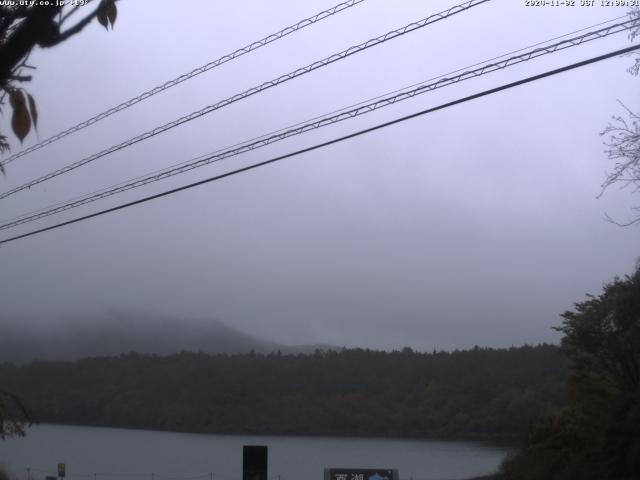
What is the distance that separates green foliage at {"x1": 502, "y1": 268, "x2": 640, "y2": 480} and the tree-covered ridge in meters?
17.3

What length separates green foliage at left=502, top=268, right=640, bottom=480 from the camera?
2180 centimetres

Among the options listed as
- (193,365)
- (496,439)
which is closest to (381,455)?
(496,439)

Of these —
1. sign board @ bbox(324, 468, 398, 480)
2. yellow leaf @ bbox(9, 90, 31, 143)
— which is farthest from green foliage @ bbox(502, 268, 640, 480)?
yellow leaf @ bbox(9, 90, 31, 143)

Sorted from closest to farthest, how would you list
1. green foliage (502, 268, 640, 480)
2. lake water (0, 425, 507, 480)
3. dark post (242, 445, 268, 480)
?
dark post (242, 445, 268, 480)
green foliage (502, 268, 640, 480)
lake water (0, 425, 507, 480)

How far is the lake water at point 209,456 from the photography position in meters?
34.8

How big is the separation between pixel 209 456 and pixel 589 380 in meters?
23.8

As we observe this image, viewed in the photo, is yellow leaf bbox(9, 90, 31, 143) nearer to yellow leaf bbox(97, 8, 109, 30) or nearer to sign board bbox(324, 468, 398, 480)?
yellow leaf bbox(97, 8, 109, 30)

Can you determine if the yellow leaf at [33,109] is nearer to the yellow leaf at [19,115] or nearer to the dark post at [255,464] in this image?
the yellow leaf at [19,115]

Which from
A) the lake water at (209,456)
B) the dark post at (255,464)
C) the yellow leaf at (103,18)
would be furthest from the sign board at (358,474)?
the yellow leaf at (103,18)

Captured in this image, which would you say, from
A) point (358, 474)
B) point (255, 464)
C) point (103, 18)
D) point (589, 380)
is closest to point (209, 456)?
point (358, 474)

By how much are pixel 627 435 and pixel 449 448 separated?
86.5 feet

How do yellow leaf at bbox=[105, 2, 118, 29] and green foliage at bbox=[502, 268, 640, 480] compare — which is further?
green foliage at bbox=[502, 268, 640, 480]

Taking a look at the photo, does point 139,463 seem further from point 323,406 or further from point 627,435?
point 627,435

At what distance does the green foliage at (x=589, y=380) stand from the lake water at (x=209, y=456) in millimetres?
6416
